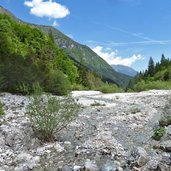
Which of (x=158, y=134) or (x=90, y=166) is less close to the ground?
(x=158, y=134)

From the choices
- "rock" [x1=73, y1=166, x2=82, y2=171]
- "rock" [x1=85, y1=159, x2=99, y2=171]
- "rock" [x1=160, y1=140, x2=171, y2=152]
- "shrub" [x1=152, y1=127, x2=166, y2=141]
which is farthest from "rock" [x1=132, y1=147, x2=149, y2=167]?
"shrub" [x1=152, y1=127, x2=166, y2=141]

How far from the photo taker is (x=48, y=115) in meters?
14.4

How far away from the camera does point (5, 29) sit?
77.4 meters

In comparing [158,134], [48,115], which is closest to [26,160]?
[48,115]

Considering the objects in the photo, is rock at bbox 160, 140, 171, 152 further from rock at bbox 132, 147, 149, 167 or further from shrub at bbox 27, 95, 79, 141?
shrub at bbox 27, 95, 79, 141

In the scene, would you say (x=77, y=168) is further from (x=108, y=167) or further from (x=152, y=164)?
(x=152, y=164)

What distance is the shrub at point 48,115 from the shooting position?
1427 centimetres

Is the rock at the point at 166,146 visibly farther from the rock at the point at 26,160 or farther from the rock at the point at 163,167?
the rock at the point at 26,160

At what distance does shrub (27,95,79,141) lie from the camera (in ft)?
46.8

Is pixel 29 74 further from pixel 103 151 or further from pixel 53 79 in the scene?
pixel 103 151

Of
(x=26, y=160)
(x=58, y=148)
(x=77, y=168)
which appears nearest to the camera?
(x=77, y=168)

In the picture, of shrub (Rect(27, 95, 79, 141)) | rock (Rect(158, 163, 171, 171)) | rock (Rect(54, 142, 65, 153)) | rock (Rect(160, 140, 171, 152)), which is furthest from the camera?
shrub (Rect(27, 95, 79, 141))

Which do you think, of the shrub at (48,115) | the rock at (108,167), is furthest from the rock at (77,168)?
the shrub at (48,115)

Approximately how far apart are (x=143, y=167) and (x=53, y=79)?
31.2 metres
